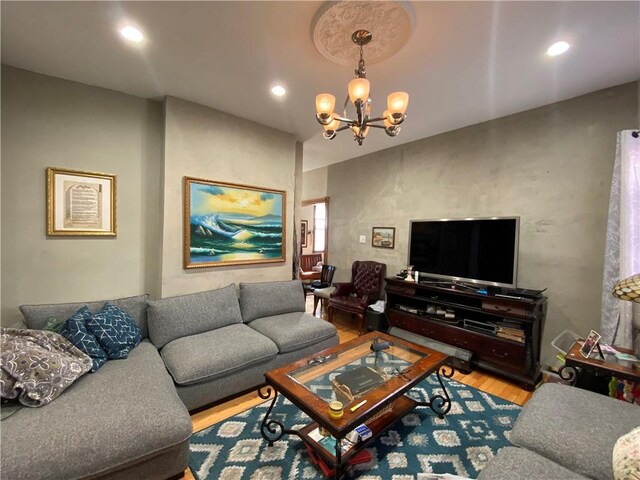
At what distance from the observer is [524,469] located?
1.12 m

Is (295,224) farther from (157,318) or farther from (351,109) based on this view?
(157,318)

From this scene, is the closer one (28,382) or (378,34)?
(28,382)

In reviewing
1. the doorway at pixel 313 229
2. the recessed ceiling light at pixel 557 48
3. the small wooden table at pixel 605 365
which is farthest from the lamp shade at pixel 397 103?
the doorway at pixel 313 229

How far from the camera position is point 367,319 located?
385cm

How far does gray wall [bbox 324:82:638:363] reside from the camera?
7.88 feet

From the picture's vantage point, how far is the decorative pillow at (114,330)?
1.95 meters

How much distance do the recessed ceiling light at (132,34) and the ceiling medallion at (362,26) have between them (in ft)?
3.86

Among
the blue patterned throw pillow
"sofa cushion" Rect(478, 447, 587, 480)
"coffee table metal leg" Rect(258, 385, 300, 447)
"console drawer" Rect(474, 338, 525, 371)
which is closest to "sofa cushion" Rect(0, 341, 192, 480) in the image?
the blue patterned throw pillow

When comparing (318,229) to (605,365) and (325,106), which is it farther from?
(605,365)

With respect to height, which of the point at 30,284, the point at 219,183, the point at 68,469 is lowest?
the point at 68,469

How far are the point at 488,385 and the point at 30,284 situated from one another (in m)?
4.20

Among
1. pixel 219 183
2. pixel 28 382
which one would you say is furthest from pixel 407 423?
pixel 219 183

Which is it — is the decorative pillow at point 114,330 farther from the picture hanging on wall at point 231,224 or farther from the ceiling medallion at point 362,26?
the ceiling medallion at point 362,26

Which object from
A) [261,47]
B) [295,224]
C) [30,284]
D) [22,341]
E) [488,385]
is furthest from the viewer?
[295,224]
